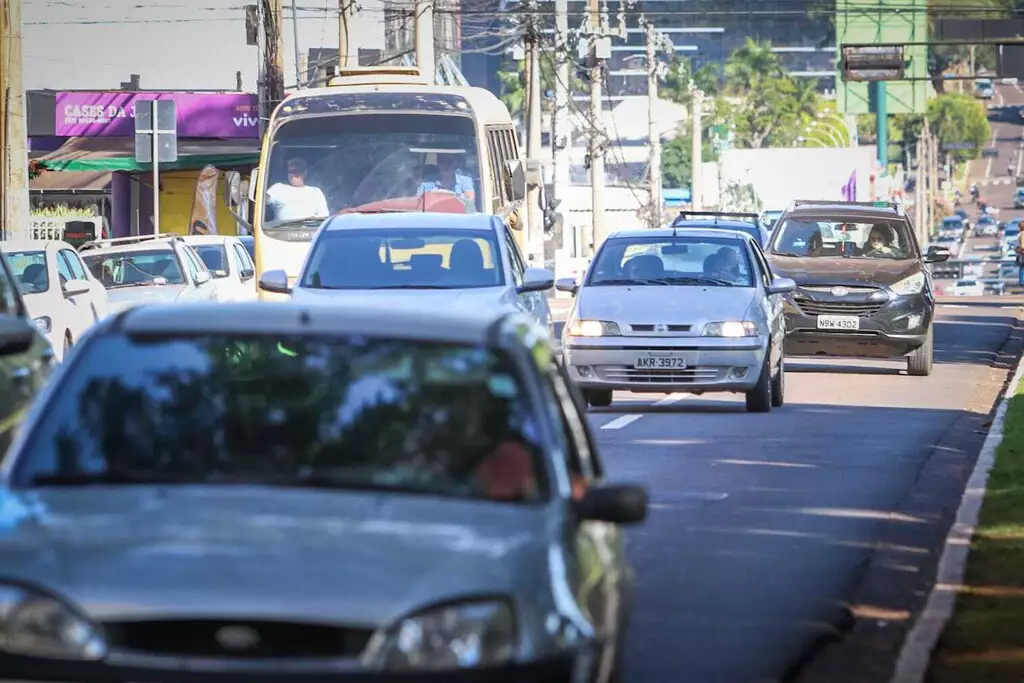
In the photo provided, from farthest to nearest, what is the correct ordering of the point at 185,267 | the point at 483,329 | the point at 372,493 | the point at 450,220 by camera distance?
1. the point at 185,267
2. the point at 450,220
3. the point at 483,329
4. the point at 372,493

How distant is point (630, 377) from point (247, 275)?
13718mm

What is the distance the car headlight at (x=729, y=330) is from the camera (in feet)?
64.0

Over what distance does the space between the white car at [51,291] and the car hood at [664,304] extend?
5362 millimetres

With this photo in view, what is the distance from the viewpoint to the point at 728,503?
13492mm

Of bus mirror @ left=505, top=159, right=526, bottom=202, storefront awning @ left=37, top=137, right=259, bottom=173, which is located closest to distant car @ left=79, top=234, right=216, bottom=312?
bus mirror @ left=505, top=159, right=526, bottom=202

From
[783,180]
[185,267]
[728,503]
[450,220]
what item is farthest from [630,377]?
[783,180]

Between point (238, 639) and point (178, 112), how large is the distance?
158 feet

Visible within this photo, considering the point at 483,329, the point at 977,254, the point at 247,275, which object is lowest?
the point at 977,254

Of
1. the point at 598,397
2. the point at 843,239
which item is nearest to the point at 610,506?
the point at 598,397

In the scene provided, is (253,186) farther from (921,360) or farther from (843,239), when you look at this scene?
(921,360)

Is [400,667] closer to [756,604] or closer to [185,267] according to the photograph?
[756,604]

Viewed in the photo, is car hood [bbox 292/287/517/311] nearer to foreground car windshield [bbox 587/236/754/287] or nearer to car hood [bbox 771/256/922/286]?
foreground car windshield [bbox 587/236/754/287]

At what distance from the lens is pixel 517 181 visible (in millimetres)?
25641

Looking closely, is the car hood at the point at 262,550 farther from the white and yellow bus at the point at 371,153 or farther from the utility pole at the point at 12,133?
the utility pole at the point at 12,133
